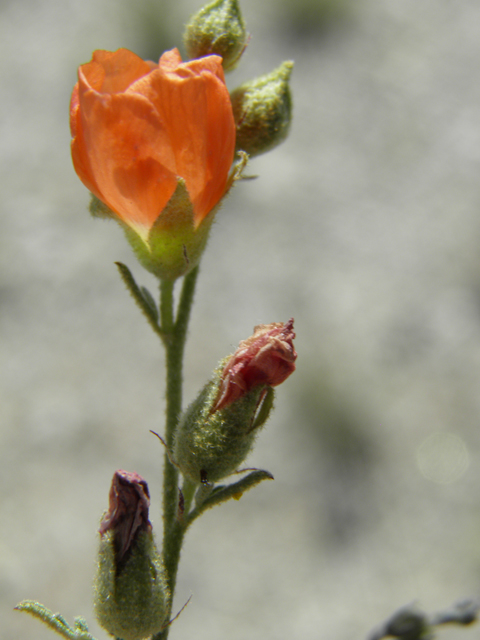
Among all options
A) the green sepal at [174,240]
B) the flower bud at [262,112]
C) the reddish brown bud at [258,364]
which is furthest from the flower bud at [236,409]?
the flower bud at [262,112]

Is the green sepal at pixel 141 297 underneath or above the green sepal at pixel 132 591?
above

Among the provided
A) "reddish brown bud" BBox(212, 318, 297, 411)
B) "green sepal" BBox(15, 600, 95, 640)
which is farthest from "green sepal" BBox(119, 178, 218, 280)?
"green sepal" BBox(15, 600, 95, 640)

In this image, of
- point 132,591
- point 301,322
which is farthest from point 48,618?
point 301,322

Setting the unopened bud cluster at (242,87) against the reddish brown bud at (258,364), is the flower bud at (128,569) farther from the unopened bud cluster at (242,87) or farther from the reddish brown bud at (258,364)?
the unopened bud cluster at (242,87)

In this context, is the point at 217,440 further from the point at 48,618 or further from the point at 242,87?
the point at 242,87

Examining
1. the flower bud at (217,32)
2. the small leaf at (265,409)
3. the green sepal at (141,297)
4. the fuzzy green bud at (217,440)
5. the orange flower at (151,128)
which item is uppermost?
the flower bud at (217,32)

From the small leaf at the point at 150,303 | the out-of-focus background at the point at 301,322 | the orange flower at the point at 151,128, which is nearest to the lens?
the orange flower at the point at 151,128

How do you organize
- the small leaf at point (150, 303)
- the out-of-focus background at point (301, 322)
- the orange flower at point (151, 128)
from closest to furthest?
the orange flower at point (151, 128)
the small leaf at point (150, 303)
the out-of-focus background at point (301, 322)

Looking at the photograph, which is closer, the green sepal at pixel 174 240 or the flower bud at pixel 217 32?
the green sepal at pixel 174 240
